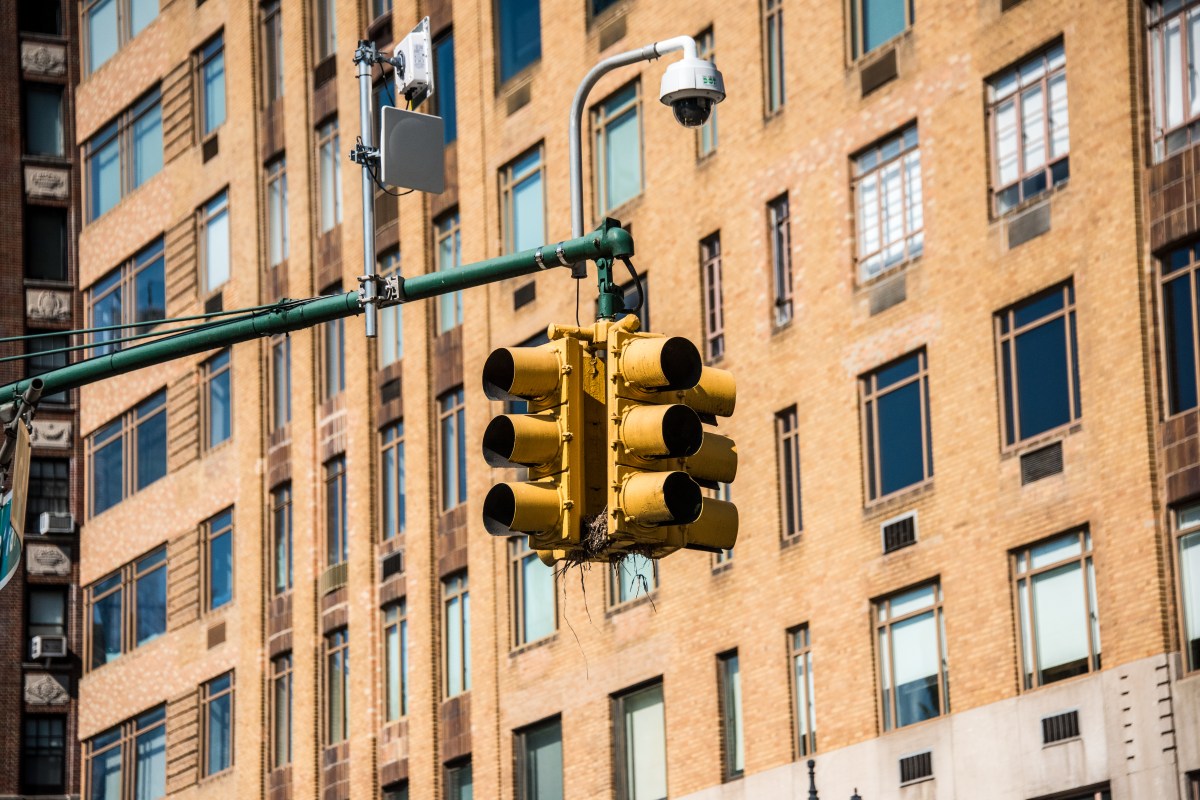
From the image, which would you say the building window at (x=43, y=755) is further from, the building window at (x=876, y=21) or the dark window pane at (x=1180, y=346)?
the dark window pane at (x=1180, y=346)

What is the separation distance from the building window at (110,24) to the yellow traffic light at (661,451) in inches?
2122

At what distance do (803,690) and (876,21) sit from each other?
1077cm

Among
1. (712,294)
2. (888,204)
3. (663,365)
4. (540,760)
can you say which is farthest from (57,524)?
(663,365)

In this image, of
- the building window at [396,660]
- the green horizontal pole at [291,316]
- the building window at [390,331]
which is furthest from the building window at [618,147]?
the green horizontal pole at [291,316]

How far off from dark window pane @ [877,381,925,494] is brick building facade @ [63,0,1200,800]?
0.06 meters

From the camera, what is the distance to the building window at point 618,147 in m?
46.2

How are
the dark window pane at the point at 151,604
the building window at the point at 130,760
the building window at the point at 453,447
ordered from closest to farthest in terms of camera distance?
the building window at the point at 453,447
the building window at the point at 130,760
the dark window pane at the point at 151,604

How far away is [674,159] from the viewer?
44.9 meters

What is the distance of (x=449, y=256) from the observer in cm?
5181

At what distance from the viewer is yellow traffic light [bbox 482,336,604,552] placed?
13.1m

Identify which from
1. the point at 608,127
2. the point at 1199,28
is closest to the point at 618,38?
the point at 608,127

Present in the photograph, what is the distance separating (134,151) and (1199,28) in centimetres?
3636

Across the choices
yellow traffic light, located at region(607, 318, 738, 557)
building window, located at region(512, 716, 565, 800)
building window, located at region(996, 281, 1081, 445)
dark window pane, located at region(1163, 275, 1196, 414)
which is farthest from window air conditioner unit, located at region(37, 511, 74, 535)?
yellow traffic light, located at region(607, 318, 738, 557)

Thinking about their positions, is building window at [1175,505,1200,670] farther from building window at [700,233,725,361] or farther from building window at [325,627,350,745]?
building window at [325,627,350,745]
